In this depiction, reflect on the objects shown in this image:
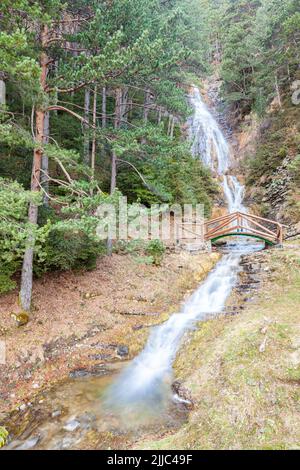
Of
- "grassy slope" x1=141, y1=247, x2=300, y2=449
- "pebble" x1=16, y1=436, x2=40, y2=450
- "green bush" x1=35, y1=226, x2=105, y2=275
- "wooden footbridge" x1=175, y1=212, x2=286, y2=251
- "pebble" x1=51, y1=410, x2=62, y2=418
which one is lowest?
"pebble" x1=16, y1=436, x2=40, y2=450

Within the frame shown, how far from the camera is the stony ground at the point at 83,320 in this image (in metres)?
6.16

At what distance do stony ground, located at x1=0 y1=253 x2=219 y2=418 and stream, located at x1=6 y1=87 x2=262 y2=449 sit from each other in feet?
1.40

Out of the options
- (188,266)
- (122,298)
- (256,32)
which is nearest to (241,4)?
(256,32)

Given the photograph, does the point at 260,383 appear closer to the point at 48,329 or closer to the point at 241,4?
the point at 48,329

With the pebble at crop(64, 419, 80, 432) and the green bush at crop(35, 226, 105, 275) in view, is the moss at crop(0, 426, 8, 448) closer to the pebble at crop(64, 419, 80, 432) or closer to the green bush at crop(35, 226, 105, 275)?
the pebble at crop(64, 419, 80, 432)

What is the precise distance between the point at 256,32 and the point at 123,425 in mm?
31254

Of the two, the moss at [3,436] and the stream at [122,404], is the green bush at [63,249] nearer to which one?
the stream at [122,404]

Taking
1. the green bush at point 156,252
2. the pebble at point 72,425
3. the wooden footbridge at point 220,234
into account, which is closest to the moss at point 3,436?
the pebble at point 72,425

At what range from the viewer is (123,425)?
4.82 m

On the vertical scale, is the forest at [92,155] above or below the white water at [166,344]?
above

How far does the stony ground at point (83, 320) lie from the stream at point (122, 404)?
1.40 ft

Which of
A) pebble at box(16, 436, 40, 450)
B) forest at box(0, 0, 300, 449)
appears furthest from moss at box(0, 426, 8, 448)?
pebble at box(16, 436, 40, 450)

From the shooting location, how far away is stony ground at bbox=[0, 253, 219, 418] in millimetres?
6160

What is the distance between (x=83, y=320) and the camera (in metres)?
7.75
